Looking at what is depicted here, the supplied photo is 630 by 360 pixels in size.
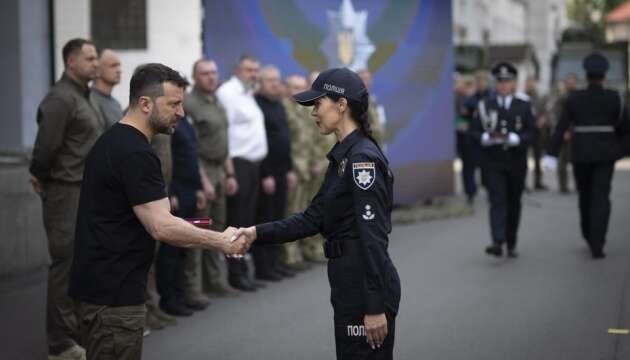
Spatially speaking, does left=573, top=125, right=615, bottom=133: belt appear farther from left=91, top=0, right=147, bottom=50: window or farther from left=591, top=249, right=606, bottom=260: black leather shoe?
→ left=91, top=0, right=147, bottom=50: window

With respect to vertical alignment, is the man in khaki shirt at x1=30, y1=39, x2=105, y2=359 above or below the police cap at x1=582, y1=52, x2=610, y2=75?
below

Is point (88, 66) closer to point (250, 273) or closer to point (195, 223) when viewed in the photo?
point (195, 223)

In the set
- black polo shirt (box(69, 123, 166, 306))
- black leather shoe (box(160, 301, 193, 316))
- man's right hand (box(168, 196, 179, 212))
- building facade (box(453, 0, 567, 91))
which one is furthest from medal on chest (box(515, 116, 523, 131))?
building facade (box(453, 0, 567, 91))

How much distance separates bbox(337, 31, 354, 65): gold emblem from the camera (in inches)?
587

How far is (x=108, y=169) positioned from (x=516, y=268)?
288 inches

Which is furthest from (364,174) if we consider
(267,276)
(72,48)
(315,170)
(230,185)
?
(315,170)

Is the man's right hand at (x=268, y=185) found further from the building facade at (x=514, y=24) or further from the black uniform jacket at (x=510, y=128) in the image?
the building facade at (x=514, y=24)

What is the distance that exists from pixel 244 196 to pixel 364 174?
5.93 m

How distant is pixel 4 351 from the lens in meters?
7.58

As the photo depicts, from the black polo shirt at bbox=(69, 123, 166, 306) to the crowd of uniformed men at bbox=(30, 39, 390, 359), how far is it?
1.67m

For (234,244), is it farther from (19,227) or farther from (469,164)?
(469,164)

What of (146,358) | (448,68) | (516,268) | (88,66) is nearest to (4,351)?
(146,358)

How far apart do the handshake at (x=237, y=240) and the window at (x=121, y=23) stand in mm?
9424

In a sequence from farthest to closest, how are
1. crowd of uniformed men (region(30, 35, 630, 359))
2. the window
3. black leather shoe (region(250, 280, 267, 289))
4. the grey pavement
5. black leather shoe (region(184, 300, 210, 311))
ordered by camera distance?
the window
black leather shoe (region(250, 280, 267, 289))
black leather shoe (region(184, 300, 210, 311))
the grey pavement
crowd of uniformed men (region(30, 35, 630, 359))
